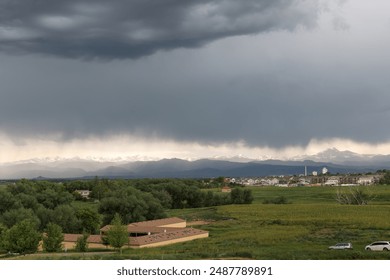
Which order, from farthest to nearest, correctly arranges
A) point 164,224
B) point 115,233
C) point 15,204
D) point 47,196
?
point 47,196 < point 15,204 < point 164,224 < point 115,233

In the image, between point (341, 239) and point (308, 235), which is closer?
point (341, 239)

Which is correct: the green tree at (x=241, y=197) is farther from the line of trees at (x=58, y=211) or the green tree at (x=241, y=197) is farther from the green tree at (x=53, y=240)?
the green tree at (x=53, y=240)

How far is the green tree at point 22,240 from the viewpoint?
3466cm

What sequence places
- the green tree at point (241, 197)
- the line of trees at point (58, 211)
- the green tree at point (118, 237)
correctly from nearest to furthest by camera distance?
the green tree at point (118, 237), the line of trees at point (58, 211), the green tree at point (241, 197)

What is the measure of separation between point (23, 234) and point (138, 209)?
2111cm

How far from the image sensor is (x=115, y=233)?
3516 centimetres

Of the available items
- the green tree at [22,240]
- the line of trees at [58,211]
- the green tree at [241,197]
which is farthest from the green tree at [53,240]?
the green tree at [241,197]

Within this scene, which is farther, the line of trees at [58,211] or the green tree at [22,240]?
the line of trees at [58,211]

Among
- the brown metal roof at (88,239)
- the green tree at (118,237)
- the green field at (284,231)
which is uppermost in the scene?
the green tree at (118,237)

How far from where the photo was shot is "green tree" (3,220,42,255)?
3466 centimetres

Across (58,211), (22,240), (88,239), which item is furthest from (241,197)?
(22,240)
